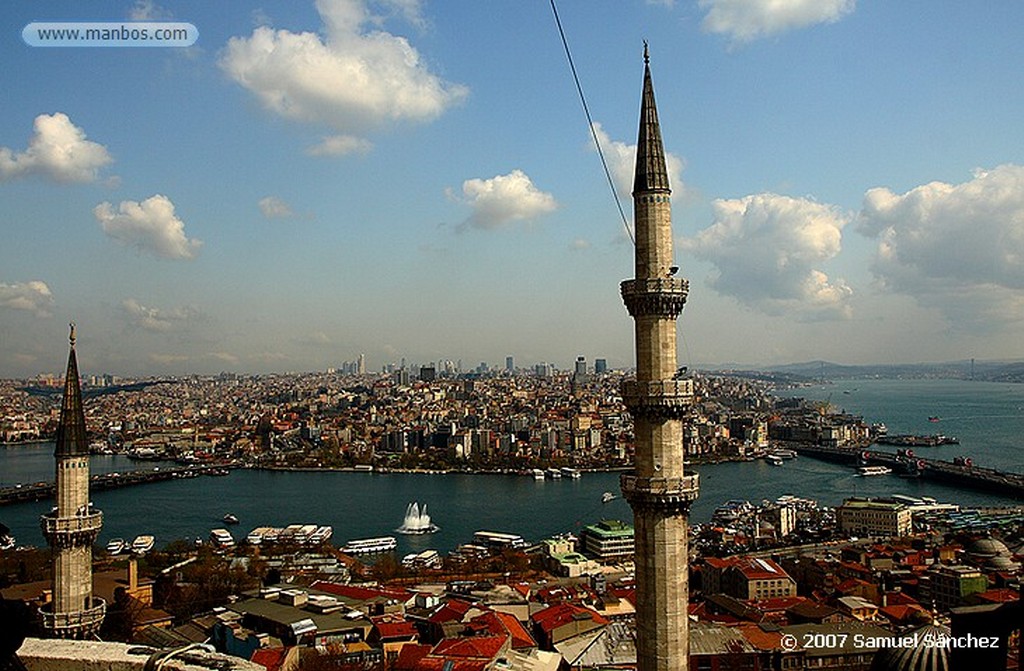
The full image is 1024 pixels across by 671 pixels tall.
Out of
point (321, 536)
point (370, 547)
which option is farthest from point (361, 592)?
point (321, 536)

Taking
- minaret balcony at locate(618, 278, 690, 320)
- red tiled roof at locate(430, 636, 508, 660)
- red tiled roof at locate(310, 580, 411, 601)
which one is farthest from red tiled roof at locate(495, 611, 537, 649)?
minaret balcony at locate(618, 278, 690, 320)

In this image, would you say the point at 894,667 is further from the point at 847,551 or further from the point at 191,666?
the point at 847,551

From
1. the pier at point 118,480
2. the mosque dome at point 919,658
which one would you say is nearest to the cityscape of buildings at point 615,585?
the mosque dome at point 919,658

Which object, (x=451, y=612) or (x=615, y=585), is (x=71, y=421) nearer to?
(x=451, y=612)

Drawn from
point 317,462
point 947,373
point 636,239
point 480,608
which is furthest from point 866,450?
point 947,373

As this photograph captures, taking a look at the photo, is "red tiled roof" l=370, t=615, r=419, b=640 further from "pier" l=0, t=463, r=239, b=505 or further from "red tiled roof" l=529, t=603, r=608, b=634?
"pier" l=0, t=463, r=239, b=505

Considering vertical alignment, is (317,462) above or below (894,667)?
below

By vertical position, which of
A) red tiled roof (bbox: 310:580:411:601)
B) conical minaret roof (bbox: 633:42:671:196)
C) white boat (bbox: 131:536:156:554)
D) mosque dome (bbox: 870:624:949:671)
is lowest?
white boat (bbox: 131:536:156:554)

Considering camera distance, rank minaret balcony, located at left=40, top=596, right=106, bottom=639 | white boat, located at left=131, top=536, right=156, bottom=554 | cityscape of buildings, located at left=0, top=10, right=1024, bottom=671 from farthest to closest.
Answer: white boat, located at left=131, top=536, right=156, bottom=554
minaret balcony, located at left=40, top=596, right=106, bottom=639
cityscape of buildings, located at left=0, top=10, right=1024, bottom=671
